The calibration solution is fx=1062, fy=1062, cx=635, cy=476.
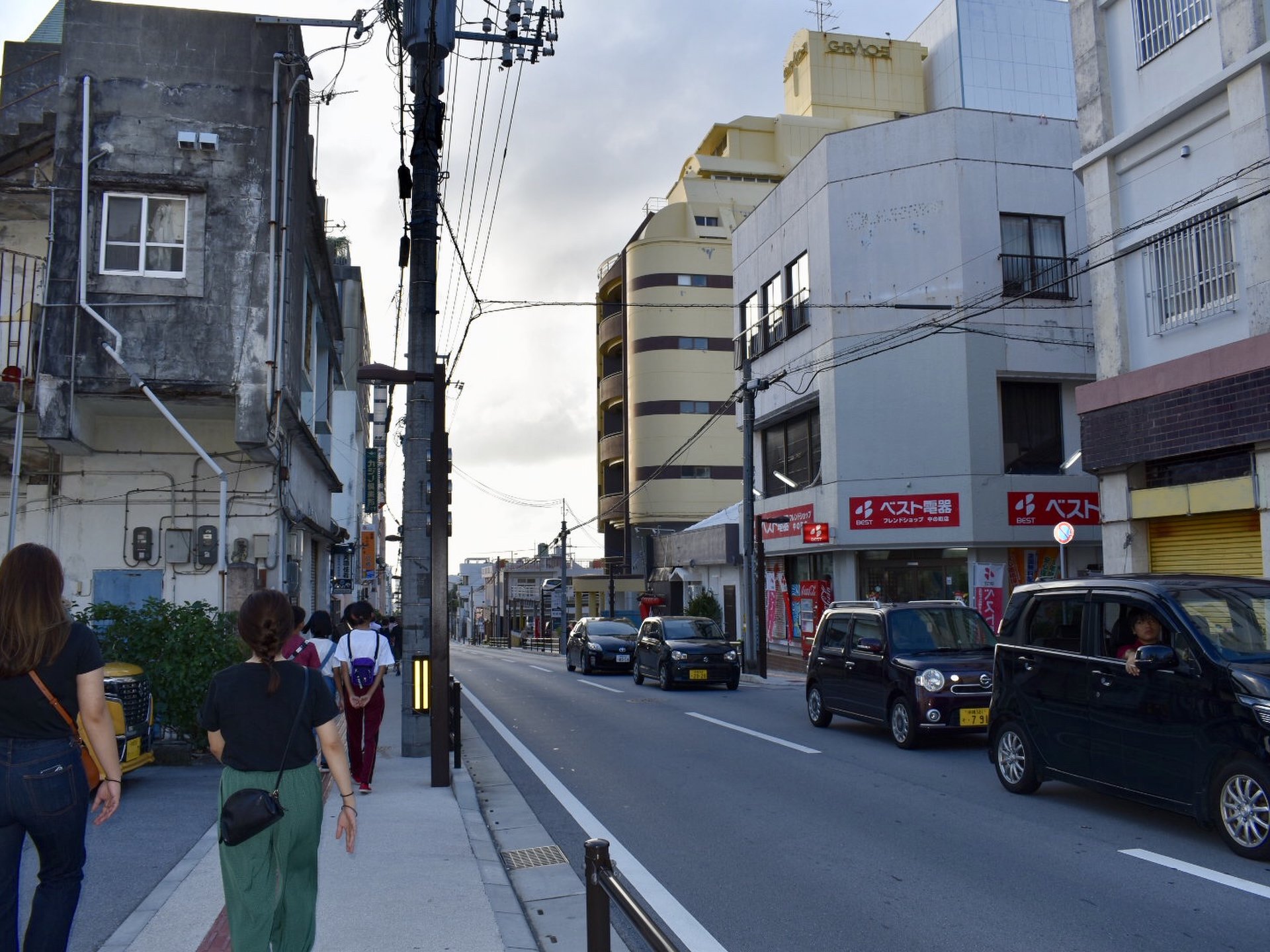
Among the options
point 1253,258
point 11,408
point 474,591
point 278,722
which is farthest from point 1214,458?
point 474,591

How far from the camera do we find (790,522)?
94.0 ft

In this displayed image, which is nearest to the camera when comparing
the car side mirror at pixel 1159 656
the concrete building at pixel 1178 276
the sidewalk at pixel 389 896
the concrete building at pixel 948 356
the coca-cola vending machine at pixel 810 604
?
the sidewalk at pixel 389 896

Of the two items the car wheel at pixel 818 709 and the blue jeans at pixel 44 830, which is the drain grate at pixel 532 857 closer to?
the blue jeans at pixel 44 830

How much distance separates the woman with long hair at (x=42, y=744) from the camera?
4.04 m

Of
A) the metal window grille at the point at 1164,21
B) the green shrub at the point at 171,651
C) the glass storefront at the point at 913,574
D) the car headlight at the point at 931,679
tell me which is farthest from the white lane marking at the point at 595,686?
the metal window grille at the point at 1164,21

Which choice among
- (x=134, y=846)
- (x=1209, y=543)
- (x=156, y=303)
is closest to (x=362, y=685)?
(x=134, y=846)

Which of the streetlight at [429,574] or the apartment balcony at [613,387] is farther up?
the apartment balcony at [613,387]

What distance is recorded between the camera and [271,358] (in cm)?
1505

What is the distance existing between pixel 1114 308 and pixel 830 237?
11.2 metres

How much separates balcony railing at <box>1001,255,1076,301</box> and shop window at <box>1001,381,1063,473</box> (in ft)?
7.27

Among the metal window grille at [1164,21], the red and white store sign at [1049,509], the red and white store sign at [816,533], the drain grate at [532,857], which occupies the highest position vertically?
the metal window grille at [1164,21]

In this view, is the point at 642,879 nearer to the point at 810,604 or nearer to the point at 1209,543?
the point at 1209,543

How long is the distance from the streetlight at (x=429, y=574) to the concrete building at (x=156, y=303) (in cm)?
496

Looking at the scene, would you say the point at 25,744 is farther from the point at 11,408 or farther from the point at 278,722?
the point at 11,408
